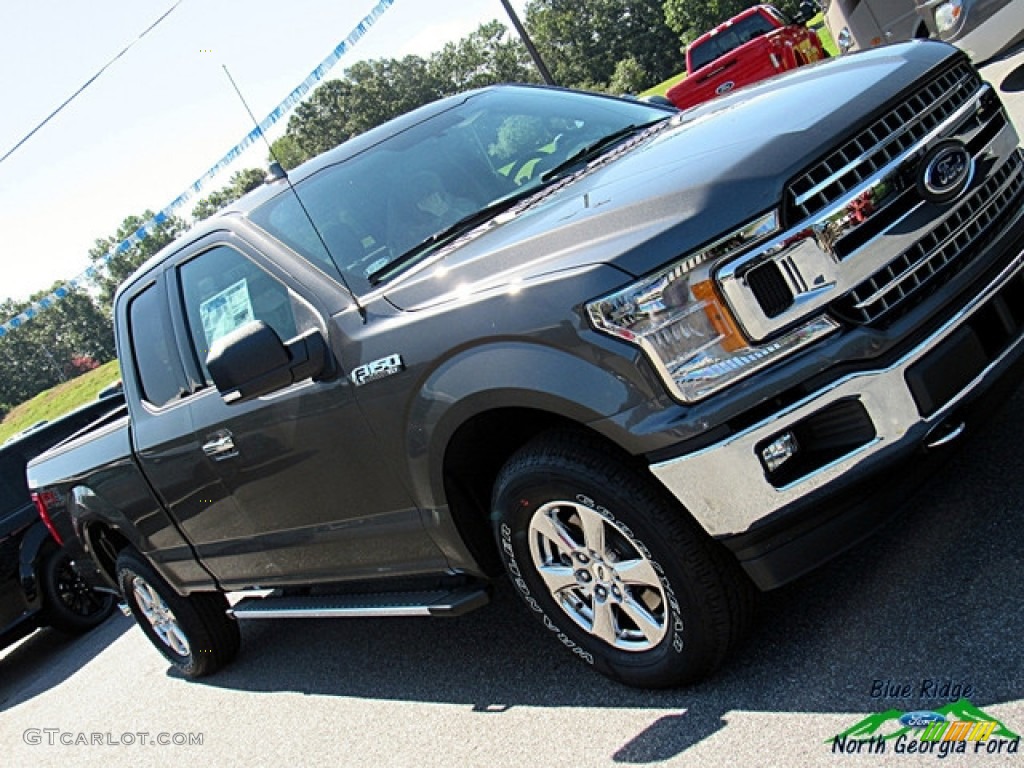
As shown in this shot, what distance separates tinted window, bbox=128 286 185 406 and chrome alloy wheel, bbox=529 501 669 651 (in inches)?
83.7

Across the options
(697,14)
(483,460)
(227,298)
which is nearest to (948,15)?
(227,298)

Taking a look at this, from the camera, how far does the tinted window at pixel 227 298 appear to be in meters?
3.91

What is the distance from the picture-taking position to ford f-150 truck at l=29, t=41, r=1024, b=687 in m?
2.72

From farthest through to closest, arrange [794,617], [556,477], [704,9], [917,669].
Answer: [704,9], [794,617], [556,477], [917,669]

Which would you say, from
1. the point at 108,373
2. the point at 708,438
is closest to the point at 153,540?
the point at 708,438

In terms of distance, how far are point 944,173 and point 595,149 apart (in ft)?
4.86

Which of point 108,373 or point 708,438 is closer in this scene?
point 708,438

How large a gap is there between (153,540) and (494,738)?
8.08 feet

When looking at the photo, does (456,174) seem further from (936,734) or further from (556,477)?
(936,734)

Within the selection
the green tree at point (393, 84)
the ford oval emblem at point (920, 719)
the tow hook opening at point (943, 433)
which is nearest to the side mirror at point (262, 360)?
the tow hook opening at point (943, 433)

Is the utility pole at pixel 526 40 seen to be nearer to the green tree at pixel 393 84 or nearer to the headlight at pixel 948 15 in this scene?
the headlight at pixel 948 15

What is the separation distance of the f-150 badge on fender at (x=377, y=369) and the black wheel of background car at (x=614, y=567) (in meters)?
0.47

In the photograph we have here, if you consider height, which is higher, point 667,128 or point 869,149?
point 667,128

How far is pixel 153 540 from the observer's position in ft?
17.3
